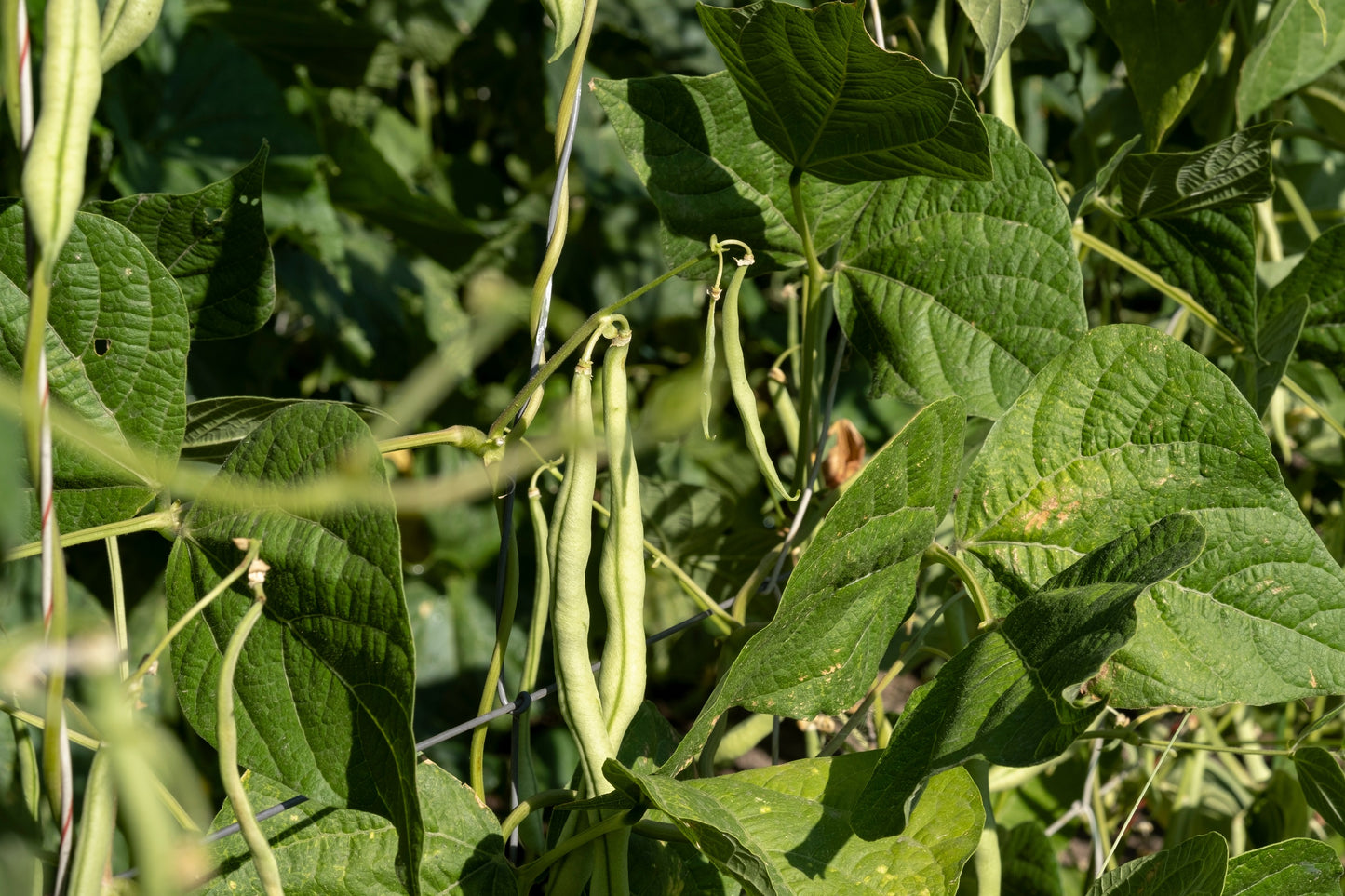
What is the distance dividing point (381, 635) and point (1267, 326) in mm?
679

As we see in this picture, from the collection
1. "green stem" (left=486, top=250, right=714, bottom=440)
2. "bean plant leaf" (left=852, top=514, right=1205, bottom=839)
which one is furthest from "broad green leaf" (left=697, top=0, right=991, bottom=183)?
"bean plant leaf" (left=852, top=514, right=1205, bottom=839)

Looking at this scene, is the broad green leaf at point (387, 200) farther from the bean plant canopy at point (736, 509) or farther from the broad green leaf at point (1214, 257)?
the broad green leaf at point (1214, 257)

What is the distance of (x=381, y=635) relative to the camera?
40cm

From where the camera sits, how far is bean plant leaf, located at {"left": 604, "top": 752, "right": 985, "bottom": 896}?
0.49 m

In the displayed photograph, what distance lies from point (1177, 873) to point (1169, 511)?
194 millimetres

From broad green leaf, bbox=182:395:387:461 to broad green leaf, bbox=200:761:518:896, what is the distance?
0.19 m

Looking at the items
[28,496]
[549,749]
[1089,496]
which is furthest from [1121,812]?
[28,496]

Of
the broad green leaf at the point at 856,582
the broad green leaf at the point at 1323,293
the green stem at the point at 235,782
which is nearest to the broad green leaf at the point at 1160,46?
the broad green leaf at the point at 1323,293

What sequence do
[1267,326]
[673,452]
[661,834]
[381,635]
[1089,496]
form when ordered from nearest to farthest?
1. [381,635]
2. [661,834]
3. [1089,496]
4. [1267,326]
5. [673,452]

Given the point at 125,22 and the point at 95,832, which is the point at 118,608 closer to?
the point at 95,832

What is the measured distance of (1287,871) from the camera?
0.56 metres

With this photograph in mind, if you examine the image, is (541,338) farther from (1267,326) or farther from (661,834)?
(1267,326)

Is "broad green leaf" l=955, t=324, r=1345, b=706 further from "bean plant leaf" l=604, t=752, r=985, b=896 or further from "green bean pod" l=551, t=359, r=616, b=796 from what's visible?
"green bean pod" l=551, t=359, r=616, b=796

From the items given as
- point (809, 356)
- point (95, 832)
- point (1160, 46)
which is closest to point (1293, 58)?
point (1160, 46)
